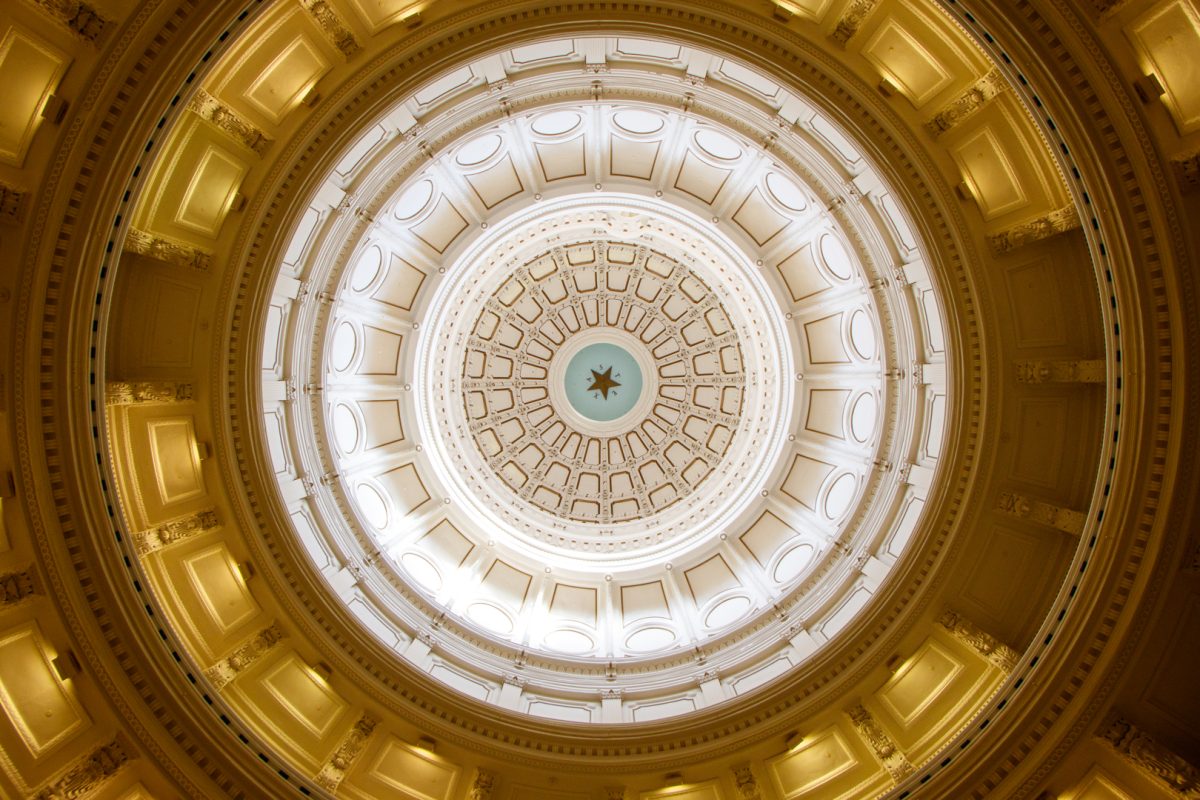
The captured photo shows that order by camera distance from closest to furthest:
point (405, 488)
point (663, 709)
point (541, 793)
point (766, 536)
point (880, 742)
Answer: point (880, 742), point (541, 793), point (663, 709), point (405, 488), point (766, 536)

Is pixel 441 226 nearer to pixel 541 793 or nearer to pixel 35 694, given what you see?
pixel 35 694

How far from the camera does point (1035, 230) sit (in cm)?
1177

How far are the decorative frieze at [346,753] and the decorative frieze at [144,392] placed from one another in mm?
7250

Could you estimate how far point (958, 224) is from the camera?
12422 mm

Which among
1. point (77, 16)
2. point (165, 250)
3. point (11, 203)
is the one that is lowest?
point (165, 250)

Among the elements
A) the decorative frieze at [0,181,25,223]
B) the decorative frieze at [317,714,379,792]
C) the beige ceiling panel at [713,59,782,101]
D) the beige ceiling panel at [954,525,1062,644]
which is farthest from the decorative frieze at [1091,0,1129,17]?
the decorative frieze at [317,714,379,792]

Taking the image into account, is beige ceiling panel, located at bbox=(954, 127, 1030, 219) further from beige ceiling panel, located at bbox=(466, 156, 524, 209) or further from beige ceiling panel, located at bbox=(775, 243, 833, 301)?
beige ceiling panel, located at bbox=(466, 156, 524, 209)

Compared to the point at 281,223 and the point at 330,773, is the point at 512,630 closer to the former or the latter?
the point at 330,773

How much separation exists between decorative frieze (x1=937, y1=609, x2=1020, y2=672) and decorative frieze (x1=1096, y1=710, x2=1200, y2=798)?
5.21 feet

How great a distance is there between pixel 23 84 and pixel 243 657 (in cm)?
1002

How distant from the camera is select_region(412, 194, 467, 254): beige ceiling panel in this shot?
58.2ft

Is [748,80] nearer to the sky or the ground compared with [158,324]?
nearer to the sky

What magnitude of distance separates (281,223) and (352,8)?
12.9 ft

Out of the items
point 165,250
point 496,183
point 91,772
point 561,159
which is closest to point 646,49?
point 561,159
